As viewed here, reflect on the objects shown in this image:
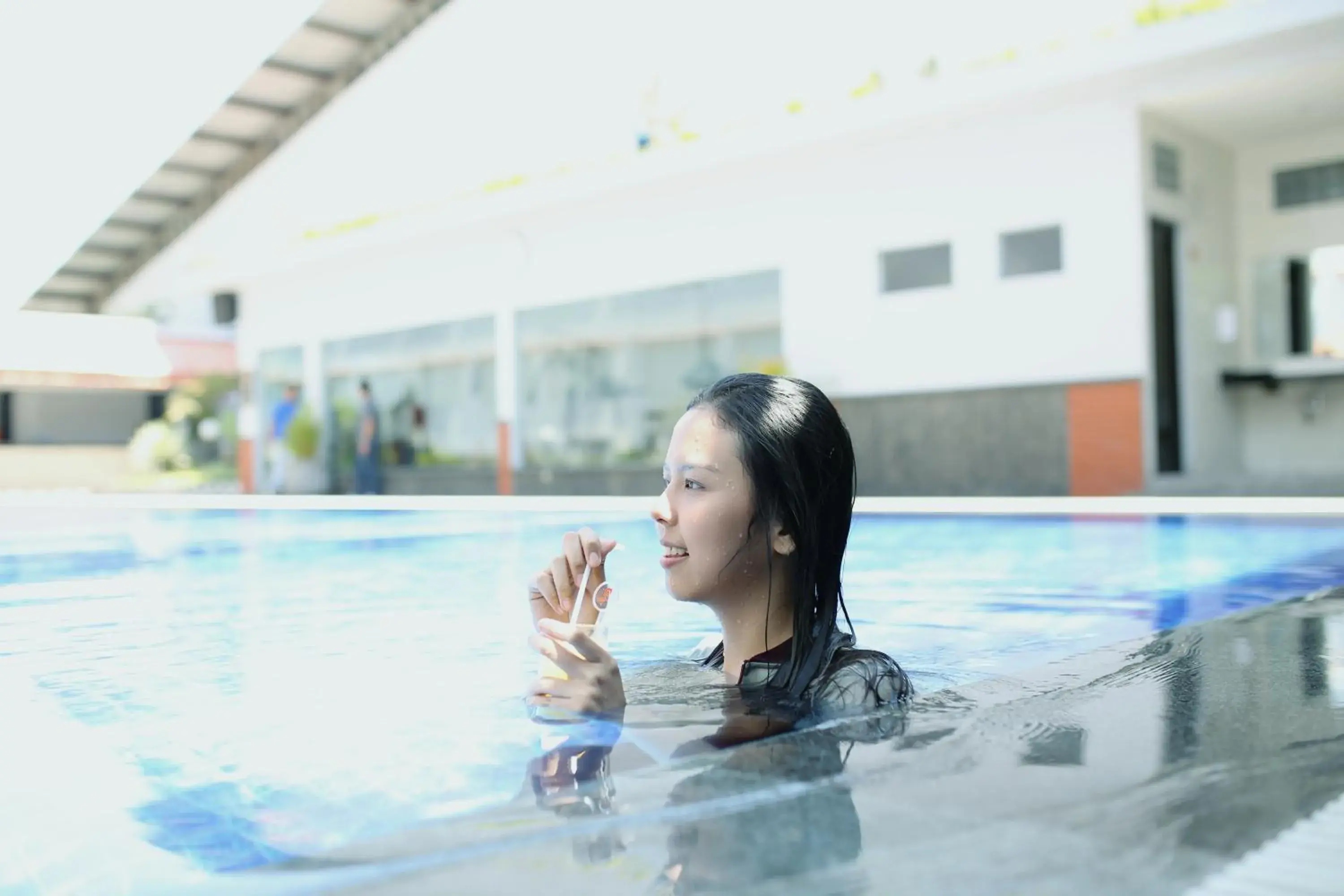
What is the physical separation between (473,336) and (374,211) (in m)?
3.29

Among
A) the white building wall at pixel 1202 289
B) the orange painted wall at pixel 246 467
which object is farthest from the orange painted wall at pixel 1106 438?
the orange painted wall at pixel 246 467

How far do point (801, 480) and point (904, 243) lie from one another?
Answer: 11615mm

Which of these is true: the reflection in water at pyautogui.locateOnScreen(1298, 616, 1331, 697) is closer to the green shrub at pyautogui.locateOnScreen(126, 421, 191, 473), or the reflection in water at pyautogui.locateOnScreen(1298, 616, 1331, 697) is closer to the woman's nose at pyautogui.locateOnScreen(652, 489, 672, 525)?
the woman's nose at pyautogui.locateOnScreen(652, 489, 672, 525)

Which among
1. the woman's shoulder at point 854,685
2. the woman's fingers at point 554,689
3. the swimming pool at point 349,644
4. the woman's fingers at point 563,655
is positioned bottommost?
the swimming pool at point 349,644

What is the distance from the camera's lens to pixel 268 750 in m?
2.52

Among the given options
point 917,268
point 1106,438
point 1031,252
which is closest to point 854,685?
point 1106,438

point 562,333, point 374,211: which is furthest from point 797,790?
point 374,211

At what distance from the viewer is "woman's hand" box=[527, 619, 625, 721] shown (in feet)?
6.75

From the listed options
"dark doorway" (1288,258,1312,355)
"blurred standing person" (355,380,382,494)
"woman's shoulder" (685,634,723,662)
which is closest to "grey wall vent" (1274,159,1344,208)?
"dark doorway" (1288,258,1312,355)

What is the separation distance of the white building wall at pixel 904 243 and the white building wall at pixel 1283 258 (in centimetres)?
258

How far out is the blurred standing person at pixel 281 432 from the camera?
21703 mm

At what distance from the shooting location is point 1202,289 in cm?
1285

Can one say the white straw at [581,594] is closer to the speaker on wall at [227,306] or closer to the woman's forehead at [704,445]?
the woman's forehead at [704,445]

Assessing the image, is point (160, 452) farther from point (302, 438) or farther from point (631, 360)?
point (631, 360)
